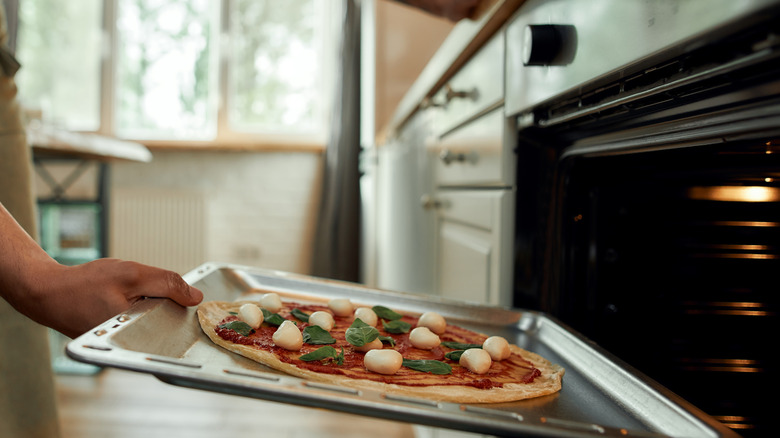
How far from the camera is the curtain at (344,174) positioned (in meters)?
3.94

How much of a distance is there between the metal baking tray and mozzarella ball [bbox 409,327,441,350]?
0.44 feet

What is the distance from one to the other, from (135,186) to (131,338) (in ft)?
12.7

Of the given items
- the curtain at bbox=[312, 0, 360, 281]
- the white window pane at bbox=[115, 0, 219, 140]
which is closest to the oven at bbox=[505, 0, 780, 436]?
the curtain at bbox=[312, 0, 360, 281]

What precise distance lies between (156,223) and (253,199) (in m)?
0.67

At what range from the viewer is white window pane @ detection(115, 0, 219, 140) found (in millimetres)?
4102

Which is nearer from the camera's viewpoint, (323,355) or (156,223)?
(323,355)

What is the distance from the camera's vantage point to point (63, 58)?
162 inches

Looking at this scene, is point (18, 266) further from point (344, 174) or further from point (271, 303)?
point (344, 174)

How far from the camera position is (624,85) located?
0.60m

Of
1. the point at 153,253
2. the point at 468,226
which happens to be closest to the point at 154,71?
the point at 153,253

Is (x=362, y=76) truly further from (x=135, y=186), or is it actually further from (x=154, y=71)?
(x=135, y=186)

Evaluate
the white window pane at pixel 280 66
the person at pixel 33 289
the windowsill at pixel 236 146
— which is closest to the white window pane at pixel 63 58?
the windowsill at pixel 236 146

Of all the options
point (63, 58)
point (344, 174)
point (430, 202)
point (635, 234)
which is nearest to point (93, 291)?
A: point (635, 234)

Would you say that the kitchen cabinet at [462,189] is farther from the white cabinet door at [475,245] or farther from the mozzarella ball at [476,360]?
the mozzarella ball at [476,360]
